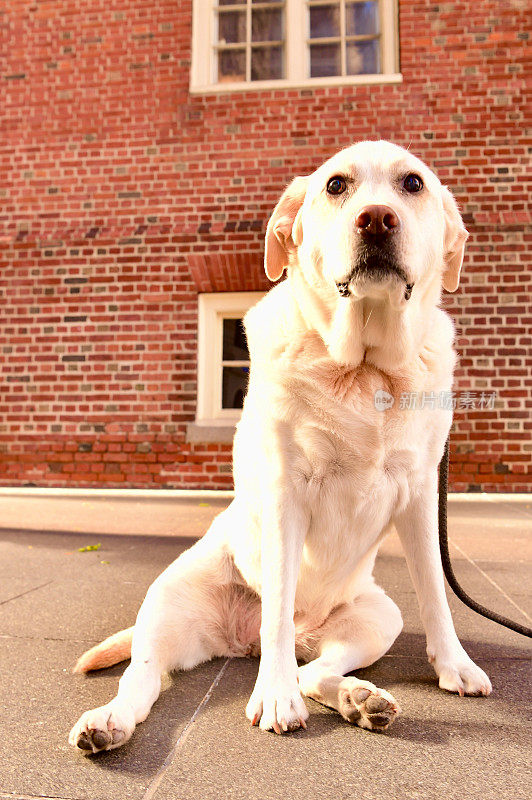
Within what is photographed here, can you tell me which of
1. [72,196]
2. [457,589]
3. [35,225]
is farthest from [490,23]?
[457,589]

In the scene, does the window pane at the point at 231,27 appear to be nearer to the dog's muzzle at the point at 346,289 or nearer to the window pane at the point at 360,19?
the window pane at the point at 360,19

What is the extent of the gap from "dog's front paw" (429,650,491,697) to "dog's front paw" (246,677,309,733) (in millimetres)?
450

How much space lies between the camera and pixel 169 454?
6.74m

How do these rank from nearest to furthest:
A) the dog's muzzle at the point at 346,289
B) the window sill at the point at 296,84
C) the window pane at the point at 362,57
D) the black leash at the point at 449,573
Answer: the dog's muzzle at the point at 346,289 < the black leash at the point at 449,573 < the window sill at the point at 296,84 < the window pane at the point at 362,57

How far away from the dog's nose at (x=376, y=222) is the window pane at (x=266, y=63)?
6376mm

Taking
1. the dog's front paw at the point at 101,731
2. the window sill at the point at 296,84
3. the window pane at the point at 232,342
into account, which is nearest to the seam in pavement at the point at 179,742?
the dog's front paw at the point at 101,731

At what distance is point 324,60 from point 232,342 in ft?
10.7

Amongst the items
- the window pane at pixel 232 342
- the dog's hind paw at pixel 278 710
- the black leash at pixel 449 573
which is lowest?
the dog's hind paw at pixel 278 710

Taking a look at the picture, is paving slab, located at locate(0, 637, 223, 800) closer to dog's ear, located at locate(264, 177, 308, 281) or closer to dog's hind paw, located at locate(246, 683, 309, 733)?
dog's hind paw, located at locate(246, 683, 309, 733)

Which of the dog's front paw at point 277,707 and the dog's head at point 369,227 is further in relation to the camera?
the dog's head at point 369,227

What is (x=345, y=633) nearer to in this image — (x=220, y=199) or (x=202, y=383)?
(x=202, y=383)

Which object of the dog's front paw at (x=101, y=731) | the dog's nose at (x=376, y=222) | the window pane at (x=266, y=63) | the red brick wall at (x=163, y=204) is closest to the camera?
the dog's front paw at (x=101, y=731)

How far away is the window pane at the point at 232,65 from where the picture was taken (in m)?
7.20

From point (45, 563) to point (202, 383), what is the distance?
3485 mm
